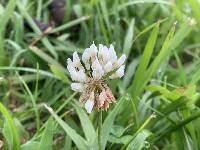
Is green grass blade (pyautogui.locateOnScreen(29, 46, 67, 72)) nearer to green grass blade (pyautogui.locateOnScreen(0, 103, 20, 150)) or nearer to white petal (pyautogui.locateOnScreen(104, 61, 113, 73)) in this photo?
green grass blade (pyautogui.locateOnScreen(0, 103, 20, 150))

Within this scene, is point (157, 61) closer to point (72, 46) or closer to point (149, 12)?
point (72, 46)

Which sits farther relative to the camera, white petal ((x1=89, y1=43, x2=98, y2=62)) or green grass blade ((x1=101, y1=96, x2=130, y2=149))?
green grass blade ((x1=101, y1=96, x2=130, y2=149))

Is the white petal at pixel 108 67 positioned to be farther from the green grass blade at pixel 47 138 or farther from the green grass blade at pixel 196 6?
the green grass blade at pixel 196 6

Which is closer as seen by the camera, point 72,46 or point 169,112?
point 169,112

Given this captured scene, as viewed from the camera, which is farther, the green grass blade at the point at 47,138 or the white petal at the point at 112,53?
the green grass blade at the point at 47,138

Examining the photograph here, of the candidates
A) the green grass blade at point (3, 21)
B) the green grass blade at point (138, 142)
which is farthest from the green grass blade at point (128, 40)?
the green grass blade at point (138, 142)

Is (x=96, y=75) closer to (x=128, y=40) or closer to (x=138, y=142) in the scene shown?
(x=138, y=142)

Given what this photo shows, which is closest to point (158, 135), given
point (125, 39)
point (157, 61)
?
point (157, 61)

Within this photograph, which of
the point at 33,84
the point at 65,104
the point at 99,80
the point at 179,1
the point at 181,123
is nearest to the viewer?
the point at 99,80

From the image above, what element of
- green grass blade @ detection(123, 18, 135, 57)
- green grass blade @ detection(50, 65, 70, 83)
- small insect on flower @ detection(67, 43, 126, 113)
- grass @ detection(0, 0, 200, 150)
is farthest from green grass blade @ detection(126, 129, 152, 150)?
green grass blade @ detection(123, 18, 135, 57)
